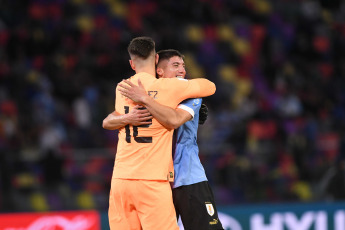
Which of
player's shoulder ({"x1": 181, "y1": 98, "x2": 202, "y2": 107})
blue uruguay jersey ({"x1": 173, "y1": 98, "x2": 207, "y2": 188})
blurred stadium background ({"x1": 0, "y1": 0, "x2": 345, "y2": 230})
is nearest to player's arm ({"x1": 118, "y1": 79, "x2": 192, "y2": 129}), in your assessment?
→ player's shoulder ({"x1": 181, "y1": 98, "x2": 202, "y2": 107})

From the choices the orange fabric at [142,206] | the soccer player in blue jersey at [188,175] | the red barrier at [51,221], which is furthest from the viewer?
the red barrier at [51,221]

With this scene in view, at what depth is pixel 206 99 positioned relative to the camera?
37.4ft

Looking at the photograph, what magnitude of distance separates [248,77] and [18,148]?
18.8 feet

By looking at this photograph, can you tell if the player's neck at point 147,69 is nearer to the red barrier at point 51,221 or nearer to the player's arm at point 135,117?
the player's arm at point 135,117

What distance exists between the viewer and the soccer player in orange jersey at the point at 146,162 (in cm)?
411

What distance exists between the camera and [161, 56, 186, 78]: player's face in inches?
179

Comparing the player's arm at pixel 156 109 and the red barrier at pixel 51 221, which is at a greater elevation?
the player's arm at pixel 156 109

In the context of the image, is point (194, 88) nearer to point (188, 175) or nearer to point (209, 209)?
point (188, 175)

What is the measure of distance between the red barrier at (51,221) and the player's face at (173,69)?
9.26 feet

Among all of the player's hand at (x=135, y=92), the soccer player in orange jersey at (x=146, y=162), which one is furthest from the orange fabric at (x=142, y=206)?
the player's hand at (x=135, y=92)

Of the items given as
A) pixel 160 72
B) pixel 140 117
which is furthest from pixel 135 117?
pixel 160 72

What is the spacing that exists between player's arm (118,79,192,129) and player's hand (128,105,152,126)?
4 centimetres

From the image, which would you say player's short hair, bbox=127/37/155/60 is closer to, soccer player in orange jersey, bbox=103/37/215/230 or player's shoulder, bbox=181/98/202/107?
soccer player in orange jersey, bbox=103/37/215/230

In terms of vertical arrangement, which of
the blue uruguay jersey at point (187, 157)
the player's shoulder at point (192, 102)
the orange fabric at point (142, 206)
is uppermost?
the player's shoulder at point (192, 102)
